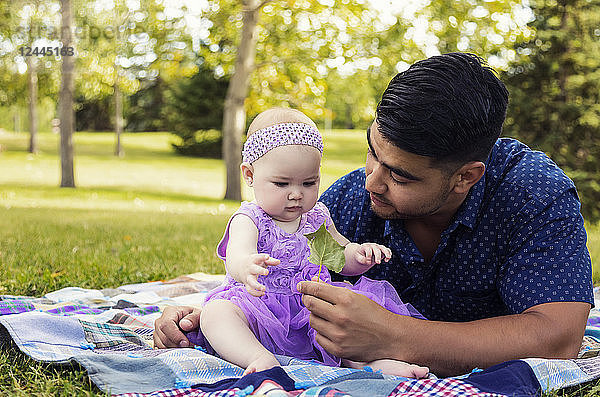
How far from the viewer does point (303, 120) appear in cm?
234

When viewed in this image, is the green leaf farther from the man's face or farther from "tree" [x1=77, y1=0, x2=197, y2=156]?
"tree" [x1=77, y1=0, x2=197, y2=156]

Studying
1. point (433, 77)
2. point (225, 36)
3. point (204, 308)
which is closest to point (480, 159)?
point (433, 77)

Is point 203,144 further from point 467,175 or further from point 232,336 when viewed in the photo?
point 232,336

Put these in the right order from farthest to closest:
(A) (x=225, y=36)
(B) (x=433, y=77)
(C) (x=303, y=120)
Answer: (A) (x=225, y=36) → (C) (x=303, y=120) → (B) (x=433, y=77)

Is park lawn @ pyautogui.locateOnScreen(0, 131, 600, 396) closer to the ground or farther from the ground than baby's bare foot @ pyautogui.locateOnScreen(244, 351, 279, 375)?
closer to the ground

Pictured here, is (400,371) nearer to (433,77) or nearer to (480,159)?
(480,159)

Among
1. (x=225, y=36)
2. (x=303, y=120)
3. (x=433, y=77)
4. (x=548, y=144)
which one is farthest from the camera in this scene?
(x=225, y=36)

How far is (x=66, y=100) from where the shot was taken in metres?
13.9

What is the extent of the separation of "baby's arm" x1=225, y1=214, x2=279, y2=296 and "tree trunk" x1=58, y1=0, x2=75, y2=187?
1114 centimetres

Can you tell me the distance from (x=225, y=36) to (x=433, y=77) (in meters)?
11.5

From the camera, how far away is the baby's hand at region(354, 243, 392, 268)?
7.22 ft

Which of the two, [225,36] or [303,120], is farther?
[225,36]

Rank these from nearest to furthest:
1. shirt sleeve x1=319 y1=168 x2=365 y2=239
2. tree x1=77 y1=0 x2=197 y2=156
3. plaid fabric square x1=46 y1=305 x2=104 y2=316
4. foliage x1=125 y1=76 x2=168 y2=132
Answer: shirt sleeve x1=319 y1=168 x2=365 y2=239
plaid fabric square x1=46 y1=305 x2=104 y2=316
tree x1=77 y1=0 x2=197 y2=156
foliage x1=125 y1=76 x2=168 y2=132

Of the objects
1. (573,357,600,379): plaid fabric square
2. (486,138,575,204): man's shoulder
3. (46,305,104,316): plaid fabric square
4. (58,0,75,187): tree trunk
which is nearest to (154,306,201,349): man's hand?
(46,305,104,316): plaid fabric square
